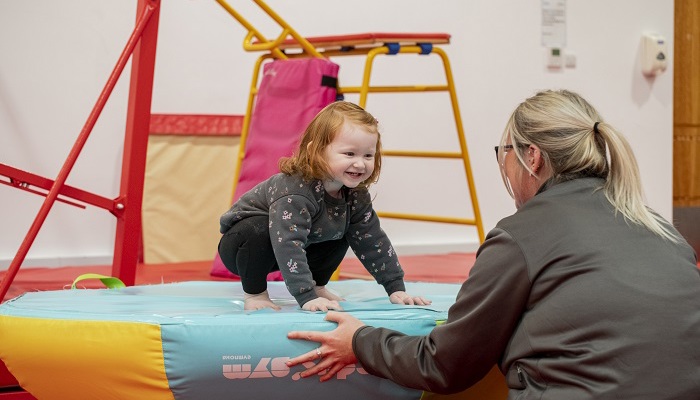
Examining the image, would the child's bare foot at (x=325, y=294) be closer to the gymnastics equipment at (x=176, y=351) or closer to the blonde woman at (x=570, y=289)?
the gymnastics equipment at (x=176, y=351)

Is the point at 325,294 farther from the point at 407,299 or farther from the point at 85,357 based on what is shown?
the point at 85,357

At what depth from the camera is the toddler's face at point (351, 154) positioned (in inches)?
76.8

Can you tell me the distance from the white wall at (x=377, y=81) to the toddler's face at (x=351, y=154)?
7.24ft

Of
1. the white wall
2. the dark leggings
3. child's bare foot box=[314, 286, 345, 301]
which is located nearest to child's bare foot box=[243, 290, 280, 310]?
the dark leggings

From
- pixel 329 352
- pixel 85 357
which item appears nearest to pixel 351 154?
pixel 329 352

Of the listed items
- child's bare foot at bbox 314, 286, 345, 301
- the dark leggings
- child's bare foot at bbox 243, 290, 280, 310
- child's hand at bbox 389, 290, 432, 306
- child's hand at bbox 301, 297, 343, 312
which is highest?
the dark leggings

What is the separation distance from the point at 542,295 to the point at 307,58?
6.64ft

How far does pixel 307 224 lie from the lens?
1990mm

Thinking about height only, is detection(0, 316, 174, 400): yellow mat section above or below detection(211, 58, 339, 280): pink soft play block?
below

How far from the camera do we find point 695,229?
5.31 metres

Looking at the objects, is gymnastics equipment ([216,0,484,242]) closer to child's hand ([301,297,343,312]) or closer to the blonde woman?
child's hand ([301,297,343,312])

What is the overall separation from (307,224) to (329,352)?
1.08ft

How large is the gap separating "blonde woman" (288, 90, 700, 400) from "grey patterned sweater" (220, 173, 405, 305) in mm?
355

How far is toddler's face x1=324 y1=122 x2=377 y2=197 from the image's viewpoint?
6.40 feet
